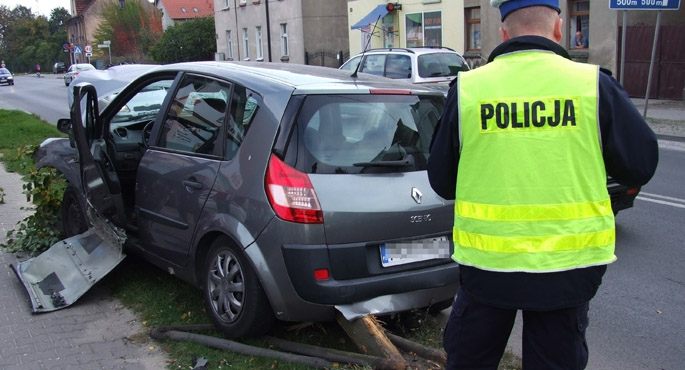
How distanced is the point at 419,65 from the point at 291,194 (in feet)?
37.6

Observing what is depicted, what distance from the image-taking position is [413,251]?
12.8ft

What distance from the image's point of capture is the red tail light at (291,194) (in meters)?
3.68

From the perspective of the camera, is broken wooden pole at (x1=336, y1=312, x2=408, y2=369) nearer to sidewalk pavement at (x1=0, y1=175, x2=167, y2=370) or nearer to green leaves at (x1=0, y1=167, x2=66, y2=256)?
sidewalk pavement at (x1=0, y1=175, x2=167, y2=370)

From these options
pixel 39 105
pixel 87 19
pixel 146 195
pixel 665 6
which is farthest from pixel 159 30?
pixel 146 195

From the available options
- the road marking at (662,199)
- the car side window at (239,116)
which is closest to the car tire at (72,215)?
the car side window at (239,116)

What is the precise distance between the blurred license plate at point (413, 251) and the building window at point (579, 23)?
18797mm

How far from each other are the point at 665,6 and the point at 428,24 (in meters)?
13.7

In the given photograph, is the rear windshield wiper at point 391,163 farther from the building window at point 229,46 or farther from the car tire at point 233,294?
the building window at point 229,46

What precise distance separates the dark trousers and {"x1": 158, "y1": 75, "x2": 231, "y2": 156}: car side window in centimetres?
225

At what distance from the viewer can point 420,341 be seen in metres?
4.18

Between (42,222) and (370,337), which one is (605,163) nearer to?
(370,337)

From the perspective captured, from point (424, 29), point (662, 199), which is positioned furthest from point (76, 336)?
point (424, 29)

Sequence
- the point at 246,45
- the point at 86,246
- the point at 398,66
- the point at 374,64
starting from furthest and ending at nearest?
the point at 246,45 < the point at 374,64 < the point at 398,66 < the point at 86,246

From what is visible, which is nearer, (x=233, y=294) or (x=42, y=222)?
(x=233, y=294)
